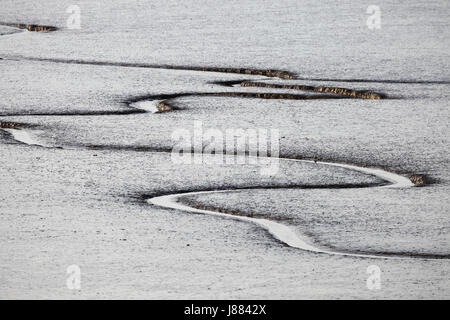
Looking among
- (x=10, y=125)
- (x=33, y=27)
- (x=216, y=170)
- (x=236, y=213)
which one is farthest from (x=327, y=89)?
(x=33, y=27)

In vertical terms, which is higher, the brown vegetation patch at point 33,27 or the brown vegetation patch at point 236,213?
the brown vegetation patch at point 33,27

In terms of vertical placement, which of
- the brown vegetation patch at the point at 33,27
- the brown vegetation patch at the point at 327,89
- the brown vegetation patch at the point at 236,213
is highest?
the brown vegetation patch at the point at 33,27

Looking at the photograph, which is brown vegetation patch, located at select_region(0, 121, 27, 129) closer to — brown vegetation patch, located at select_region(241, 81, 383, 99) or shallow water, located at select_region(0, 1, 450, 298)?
shallow water, located at select_region(0, 1, 450, 298)

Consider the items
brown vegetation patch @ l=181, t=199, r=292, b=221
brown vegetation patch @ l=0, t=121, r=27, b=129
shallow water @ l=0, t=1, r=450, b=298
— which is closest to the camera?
shallow water @ l=0, t=1, r=450, b=298

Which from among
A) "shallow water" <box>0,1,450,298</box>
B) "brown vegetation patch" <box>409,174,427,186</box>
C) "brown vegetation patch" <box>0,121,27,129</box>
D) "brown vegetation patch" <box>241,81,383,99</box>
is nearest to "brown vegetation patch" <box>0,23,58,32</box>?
"shallow water" <box>0,1,450,298</box>

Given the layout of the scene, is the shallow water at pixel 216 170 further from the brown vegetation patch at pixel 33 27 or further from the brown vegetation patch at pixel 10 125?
the brown vegetation patch at pixel 33 27

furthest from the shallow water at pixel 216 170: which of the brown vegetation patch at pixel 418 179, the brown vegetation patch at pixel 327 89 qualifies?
the brown vegetation patch at pixel 327 89

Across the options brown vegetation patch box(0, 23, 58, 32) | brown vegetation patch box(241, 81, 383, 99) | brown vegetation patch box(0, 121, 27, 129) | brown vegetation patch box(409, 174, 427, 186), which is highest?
brown vegetation patch box(0, 23, 58, 32)

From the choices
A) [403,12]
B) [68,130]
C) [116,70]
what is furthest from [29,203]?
[403,12]

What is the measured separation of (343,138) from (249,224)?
379 cm

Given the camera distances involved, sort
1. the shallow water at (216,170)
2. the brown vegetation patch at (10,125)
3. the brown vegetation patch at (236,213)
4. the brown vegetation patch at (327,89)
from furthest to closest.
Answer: the brown vegetation patch at (327,89), the brown vegetation patch at (10,125), the brown vegetation patch at (236,213), the shallow water at (216,170)

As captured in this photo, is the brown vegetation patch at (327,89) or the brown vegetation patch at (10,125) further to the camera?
the brown vegetation patch at (327,89)

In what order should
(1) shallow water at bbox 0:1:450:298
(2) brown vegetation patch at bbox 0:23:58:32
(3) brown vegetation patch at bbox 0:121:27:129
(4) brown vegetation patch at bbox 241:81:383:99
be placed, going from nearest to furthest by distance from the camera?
1. (1) shallow water at bbox 0:1:450:298
2. (3) brown vegetation patch at bbox 0:121:27:129
3. (4) brown vegetation patch at bbox 241:81:383:99
4. (2) brown vegetation patch at bbox 0:23:58:32

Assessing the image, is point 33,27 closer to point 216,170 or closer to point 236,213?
point 216,170
